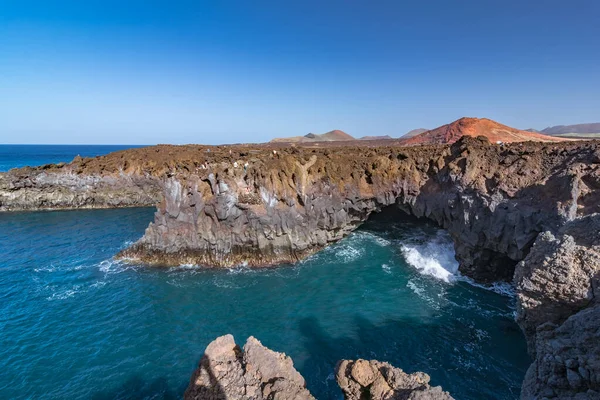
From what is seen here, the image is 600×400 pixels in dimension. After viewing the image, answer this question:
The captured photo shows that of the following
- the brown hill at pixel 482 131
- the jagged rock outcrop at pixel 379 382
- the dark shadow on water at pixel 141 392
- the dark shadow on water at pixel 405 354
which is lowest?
the dark shadow on water at pixel 141 392

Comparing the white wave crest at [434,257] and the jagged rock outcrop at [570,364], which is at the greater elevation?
the jagged rock outcrop at [570,364]

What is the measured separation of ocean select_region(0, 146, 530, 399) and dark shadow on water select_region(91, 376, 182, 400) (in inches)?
2.2

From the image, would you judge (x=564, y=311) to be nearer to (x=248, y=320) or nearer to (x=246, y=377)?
(x=246, y=377)

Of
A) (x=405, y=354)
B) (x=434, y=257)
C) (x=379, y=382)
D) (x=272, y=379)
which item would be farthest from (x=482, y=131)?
(x=272, y=379)

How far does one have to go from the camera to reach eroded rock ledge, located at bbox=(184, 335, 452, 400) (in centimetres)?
881

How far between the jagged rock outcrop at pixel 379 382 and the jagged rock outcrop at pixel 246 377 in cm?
146

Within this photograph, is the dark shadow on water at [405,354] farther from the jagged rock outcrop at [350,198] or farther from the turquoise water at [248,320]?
the jagged rock outcrop at [350,198]

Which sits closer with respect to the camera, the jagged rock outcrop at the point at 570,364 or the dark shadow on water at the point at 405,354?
the jagged rock outcrop at the point at 570,364

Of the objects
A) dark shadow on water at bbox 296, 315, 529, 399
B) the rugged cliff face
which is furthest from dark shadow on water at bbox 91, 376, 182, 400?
the rugged cliff face

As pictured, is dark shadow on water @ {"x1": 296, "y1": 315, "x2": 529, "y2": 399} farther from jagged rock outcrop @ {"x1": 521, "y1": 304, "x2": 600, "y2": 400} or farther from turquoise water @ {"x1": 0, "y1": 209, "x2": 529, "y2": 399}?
jagged rock outcrop @ {"x1": 521, "y1": 304, "x2": 600, "y2": 400}

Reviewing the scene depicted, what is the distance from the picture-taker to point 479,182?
25.1 meters

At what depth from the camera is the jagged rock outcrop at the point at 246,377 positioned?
975 cm

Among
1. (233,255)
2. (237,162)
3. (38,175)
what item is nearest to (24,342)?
(233,255)

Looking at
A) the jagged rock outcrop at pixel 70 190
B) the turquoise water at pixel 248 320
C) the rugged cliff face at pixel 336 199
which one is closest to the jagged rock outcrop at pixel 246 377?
the turquoise water at pixel 248 320
